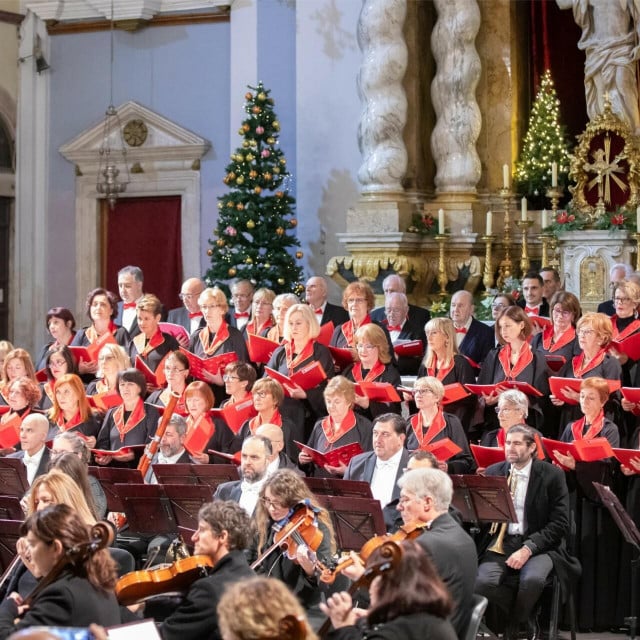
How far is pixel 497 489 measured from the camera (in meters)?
6.29

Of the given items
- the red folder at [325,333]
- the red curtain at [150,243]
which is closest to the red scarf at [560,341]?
the red folder at [325,333]

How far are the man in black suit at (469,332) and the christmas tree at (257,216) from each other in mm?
3348

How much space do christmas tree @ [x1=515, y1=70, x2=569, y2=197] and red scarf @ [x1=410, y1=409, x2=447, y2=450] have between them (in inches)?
196

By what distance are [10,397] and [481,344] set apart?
114 inches

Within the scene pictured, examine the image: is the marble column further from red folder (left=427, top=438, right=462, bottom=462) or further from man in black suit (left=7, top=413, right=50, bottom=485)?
man in black suit (left=7, top=413, right=50, bottom=485)

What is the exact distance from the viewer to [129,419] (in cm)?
801

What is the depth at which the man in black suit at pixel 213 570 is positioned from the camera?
4.75 metres

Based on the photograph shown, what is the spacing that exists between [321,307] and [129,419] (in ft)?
7.02

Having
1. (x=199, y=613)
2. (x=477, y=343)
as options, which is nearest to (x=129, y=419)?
(x=477, y=343)

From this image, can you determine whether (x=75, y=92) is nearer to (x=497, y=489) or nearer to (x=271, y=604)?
(x=497, y=489)

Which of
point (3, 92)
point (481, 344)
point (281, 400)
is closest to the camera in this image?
point (281, 400)

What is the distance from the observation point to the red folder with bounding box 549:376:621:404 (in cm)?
746

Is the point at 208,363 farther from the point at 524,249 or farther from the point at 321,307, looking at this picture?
the point at 524,249

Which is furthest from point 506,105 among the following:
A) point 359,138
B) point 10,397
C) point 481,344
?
point 10,397
